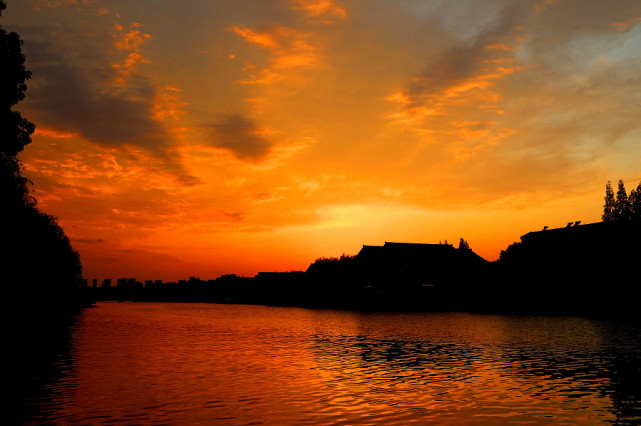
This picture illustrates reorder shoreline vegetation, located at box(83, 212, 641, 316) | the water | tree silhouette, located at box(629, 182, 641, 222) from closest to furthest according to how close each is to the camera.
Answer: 1. the water
2. shoreline vegetation, located at box(83, 212, 641, 316)
3. tree silhouette, located at box(629, 182, 641, 222)

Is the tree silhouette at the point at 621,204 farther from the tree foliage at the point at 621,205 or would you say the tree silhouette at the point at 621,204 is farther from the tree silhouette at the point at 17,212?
the tree silhouette at the point at 17,212

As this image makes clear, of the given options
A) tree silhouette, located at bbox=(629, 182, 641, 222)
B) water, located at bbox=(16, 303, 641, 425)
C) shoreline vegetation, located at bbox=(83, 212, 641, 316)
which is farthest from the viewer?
tree silhouette, located at bbox=(629, 182, 641, 222)

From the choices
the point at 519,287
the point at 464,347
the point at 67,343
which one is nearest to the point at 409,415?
the point at 464,347

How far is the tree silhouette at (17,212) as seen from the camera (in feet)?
109

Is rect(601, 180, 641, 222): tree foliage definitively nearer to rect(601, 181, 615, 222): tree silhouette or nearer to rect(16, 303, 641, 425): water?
rect(601, 181, 615, 222): tree silhouette

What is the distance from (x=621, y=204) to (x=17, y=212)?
359 ft

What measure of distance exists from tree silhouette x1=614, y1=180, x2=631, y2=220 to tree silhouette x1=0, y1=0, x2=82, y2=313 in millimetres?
103086

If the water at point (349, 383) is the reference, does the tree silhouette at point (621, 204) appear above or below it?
above

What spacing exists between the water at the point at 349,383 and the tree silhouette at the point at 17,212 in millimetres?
9672

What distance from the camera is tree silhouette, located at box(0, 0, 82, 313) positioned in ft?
109

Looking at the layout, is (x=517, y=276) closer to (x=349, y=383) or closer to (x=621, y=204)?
(x=621, y=204)

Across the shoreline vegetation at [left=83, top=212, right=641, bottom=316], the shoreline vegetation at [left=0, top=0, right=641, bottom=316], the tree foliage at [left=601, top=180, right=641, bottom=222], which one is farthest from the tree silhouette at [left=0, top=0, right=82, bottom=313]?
the tree foliage at [left=601, top=180, right=641, bottom=222]

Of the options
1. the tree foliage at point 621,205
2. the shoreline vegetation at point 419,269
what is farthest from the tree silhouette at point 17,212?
the tree foliage at point 621,205

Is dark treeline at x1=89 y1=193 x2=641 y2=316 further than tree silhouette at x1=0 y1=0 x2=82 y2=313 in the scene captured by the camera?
Yes
